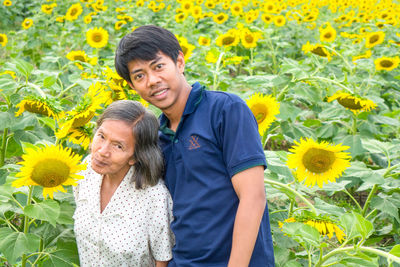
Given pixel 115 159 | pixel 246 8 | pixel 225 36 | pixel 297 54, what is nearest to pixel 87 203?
pixel 115 159

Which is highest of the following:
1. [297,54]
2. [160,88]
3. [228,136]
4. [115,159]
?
[160,88]

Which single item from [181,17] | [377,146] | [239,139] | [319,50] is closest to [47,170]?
[239,139]

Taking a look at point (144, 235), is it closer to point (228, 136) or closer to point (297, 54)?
point (228, 136)

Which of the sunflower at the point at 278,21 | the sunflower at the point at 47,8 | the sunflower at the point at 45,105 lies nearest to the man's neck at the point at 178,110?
the sunflower at the point at 45,105

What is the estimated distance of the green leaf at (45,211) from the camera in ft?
4.59

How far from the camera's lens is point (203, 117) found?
151 cm

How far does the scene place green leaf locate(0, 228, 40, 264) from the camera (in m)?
1.46

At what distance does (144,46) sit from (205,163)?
0.45 m

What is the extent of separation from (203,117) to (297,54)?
483 cm

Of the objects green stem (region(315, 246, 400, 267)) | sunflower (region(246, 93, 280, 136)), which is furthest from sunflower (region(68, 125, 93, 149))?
green stem (region(315, 246, 400, 267))

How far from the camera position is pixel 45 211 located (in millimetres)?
1423

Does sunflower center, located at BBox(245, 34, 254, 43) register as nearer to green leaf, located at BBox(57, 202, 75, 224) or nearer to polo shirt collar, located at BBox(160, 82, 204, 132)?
polo shirt collar, located at BBox(160, 82, 204, 132)

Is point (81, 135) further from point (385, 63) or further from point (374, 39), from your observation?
point (374, 39)

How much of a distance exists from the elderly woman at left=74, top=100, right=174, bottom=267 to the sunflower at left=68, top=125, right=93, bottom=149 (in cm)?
7
